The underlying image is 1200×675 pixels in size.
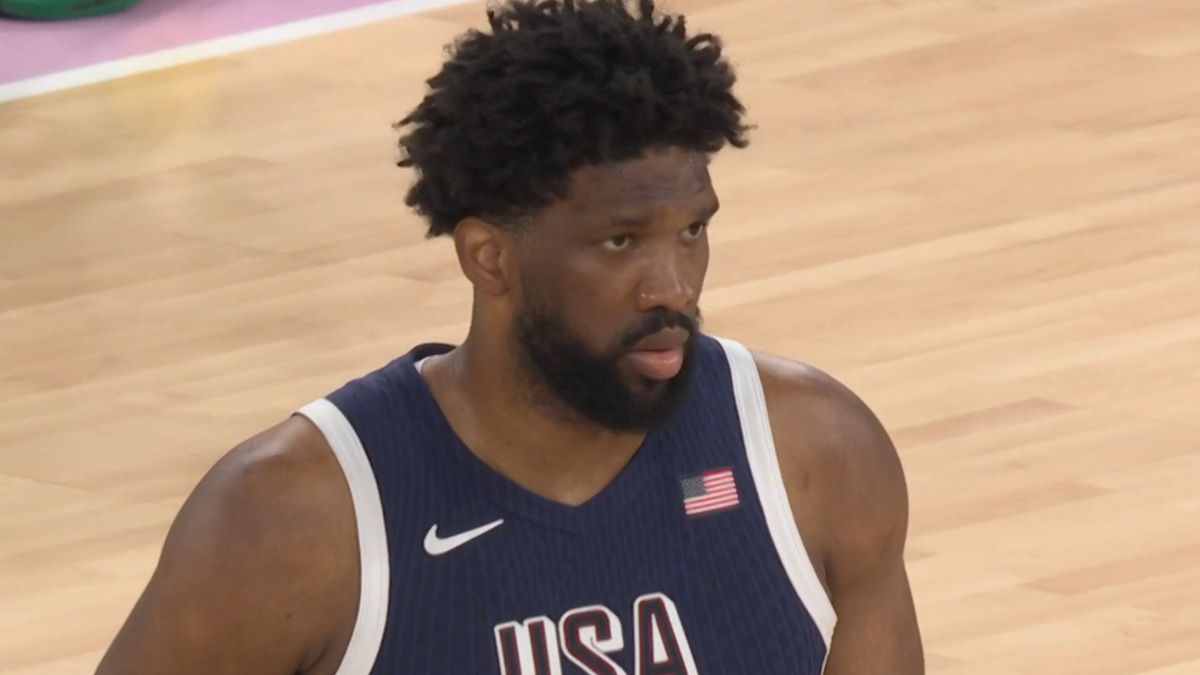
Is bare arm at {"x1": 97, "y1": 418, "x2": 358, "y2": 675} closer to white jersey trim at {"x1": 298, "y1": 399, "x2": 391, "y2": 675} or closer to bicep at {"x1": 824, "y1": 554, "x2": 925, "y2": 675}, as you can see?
white jersey trim at {"x1": 298, "y1": 399, "x2": 391, "y2": 675}

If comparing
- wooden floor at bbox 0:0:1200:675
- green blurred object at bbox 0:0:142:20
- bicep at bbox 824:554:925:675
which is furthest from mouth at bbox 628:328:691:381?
green blurred object at bbox 0:0:142:20

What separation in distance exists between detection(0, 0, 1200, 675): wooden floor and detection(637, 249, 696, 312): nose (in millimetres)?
1830

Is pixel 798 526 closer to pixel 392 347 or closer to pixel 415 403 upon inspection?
pixel 415 403

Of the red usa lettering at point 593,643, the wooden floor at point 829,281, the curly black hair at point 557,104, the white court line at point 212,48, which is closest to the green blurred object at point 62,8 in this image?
the white court line at point 212,48

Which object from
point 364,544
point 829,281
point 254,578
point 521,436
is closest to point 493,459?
point 521,436

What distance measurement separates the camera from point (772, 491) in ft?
8.79

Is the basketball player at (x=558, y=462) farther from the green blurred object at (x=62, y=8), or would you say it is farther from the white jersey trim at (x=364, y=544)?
the green blurred object at (x=62, y=8)

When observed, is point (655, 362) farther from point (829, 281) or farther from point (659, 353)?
point (829, 281)

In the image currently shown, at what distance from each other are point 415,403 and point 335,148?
3978 millimetres

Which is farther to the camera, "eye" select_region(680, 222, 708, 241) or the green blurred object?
the green blurred object

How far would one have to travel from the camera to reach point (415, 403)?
104 inches

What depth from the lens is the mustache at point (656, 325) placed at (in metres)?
2.48

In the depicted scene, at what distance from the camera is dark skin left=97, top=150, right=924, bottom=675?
2.49 metres

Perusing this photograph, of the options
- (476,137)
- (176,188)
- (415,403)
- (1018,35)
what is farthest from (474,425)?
(1018,35)
